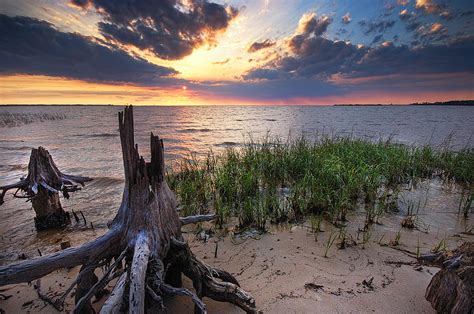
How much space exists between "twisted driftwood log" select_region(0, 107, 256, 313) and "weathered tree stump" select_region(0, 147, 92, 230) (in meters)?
3.07

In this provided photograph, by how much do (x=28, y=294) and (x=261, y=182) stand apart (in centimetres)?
569

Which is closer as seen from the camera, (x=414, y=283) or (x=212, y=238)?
(x=414, y=283)

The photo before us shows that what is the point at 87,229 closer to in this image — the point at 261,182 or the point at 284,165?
the point at 261,182

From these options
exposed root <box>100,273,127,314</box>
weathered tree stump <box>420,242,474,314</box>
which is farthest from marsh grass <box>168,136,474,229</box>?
exposed root <box>100,273,127,314</box>

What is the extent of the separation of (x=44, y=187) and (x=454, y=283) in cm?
646

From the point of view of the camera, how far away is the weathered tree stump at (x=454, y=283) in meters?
2.48

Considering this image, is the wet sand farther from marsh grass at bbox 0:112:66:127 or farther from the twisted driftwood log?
marsh grass at bbox 0:112:66:127

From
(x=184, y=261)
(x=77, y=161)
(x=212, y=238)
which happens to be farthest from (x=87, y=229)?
(x=77, y=161)

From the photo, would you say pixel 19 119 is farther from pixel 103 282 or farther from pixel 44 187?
pixel 103 282

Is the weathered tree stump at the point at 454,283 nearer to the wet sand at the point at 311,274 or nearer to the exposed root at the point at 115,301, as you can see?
the wet sand at the point at 311,274

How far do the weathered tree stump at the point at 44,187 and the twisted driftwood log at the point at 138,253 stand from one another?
10.1 feet

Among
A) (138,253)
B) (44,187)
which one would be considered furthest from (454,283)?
(44,187)

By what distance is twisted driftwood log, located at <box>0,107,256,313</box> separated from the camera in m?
2.26

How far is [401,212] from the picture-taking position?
605cm
